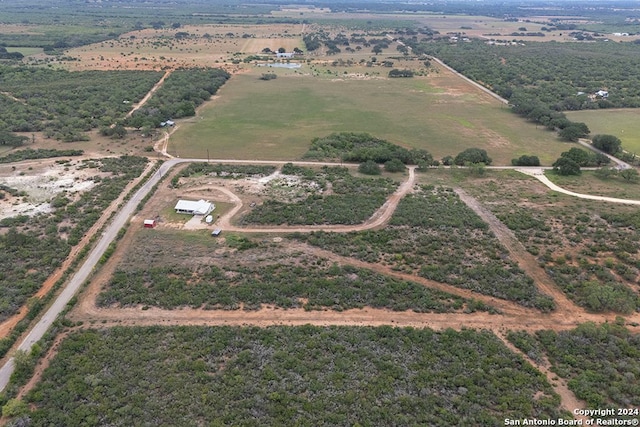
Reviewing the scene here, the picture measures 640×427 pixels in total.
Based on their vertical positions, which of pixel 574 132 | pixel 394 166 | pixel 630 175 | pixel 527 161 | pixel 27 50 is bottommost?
pixel 394 166

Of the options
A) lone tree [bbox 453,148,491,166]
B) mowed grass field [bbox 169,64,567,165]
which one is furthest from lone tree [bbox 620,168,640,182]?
lone tree [bbox 453,148,491,166]

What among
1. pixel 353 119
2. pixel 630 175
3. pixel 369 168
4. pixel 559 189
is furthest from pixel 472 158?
pixel 353 119

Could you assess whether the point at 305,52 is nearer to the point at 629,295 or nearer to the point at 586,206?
the point at 586,206

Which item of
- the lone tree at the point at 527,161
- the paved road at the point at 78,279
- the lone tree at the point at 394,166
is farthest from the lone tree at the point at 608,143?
the paved road at the point at 78,279

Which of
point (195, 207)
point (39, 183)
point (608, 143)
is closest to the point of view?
point (195, 207)

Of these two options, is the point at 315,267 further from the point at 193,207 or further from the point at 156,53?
the point at 156,53

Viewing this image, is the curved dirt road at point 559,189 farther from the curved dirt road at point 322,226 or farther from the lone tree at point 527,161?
the curved dirt road at point 322,226
